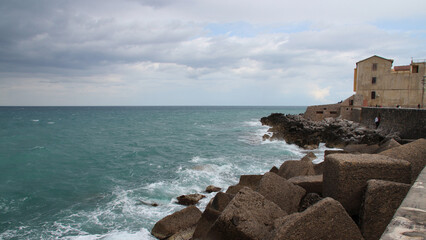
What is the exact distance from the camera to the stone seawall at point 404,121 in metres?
14.4

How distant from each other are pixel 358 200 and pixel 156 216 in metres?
5.45

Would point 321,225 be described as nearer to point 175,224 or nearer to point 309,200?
point 309,200

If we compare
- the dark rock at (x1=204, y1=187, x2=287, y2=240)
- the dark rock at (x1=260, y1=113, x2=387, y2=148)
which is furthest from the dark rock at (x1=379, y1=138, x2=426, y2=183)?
the dark rock at (x1=260, y1=113, x2=387, y2=148)

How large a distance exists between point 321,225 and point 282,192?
7.21ft

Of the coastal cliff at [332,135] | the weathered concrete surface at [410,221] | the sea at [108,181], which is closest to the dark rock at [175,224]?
the sea at [108,181]

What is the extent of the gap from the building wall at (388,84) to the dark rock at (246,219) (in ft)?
90.3

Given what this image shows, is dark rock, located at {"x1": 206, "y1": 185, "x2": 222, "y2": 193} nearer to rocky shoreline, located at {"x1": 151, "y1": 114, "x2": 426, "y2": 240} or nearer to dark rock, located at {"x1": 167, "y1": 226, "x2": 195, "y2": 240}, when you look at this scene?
rocky shoreline, located at {"x1": 151, "y1": 114, "x2": 426, "y2": 240}

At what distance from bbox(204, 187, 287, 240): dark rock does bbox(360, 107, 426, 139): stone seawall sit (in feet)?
41.3

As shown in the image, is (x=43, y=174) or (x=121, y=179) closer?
(x=121, y=179)

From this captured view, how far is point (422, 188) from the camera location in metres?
3.26

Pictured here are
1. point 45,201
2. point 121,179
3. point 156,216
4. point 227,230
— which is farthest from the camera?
point 121,179

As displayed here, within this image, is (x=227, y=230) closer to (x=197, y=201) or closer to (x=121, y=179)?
(x=197, y=201)

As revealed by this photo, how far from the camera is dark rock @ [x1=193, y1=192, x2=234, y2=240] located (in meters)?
5.58

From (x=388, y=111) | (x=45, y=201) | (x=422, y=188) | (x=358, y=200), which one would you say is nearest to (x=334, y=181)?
(x=358, y=200)
